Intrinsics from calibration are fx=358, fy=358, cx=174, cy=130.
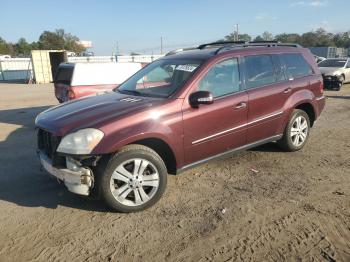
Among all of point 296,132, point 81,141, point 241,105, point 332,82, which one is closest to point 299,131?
point 296,132

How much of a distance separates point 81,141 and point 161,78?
1802 mm

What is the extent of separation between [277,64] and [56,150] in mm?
3646

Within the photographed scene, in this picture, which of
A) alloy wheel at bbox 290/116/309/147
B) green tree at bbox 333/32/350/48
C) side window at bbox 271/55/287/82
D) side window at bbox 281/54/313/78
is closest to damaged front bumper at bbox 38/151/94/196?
side window at bbox 271/55/287/82

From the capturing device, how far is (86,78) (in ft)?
30.2

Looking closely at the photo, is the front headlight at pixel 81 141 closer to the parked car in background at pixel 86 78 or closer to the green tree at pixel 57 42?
the parked car in background at pixel 86 78

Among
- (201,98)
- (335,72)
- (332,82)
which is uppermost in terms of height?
(201,98)

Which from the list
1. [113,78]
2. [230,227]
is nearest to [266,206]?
[230,227]

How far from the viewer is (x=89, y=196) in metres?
4.02

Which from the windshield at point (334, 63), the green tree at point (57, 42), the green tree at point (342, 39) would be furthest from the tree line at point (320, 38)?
the windshield at point (334, 63)

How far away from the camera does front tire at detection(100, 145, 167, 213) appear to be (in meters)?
3.91

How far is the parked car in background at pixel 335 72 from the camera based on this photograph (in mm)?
15952

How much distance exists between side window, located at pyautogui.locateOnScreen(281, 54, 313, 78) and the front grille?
3.80 meters

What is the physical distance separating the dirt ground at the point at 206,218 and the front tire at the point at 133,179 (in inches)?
5.7

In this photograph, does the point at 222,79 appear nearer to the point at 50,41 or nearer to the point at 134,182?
the point at 134,182
